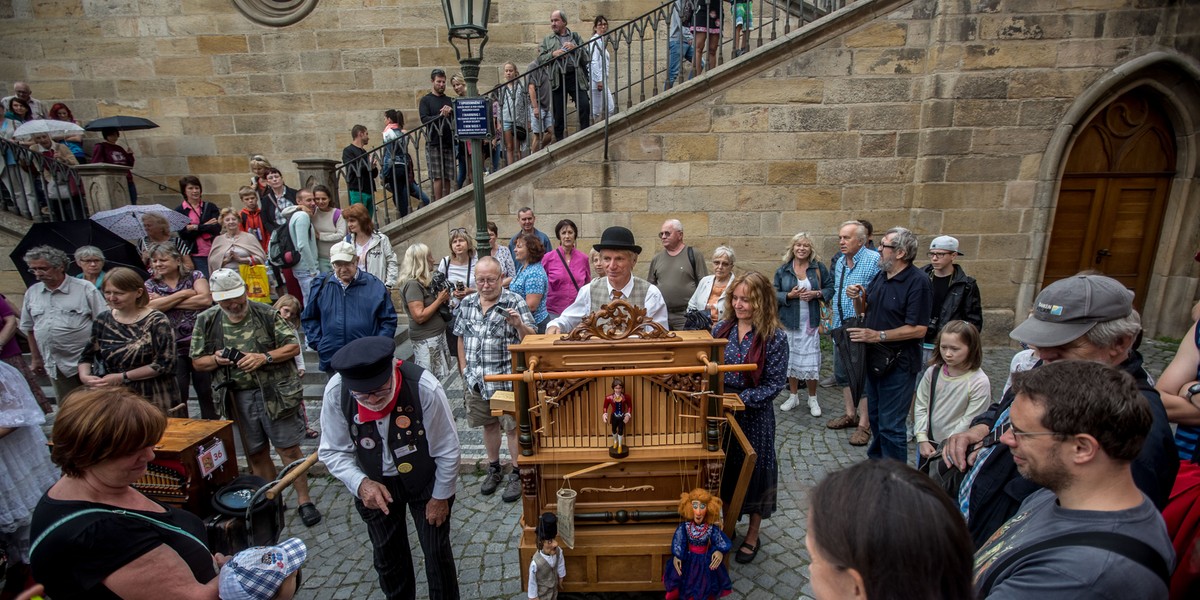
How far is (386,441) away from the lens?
2.64 m

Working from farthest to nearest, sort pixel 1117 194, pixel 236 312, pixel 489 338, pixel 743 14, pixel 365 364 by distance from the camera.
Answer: pixel 1117 194 → pixel 743 14 → pixel 489 338 → pixel 236 312 → pixel 365 364

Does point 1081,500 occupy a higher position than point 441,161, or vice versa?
point 441,161

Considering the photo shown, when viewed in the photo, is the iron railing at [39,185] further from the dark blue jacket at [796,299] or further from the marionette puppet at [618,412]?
the dark blue jacket at [796,299]

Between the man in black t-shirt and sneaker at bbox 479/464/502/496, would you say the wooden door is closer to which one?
sneaker at bbox 479/464/502/496

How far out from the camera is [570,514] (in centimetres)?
262

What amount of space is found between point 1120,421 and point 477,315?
3436 mm

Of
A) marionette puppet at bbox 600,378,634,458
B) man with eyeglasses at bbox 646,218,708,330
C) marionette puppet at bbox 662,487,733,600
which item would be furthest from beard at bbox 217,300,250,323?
man with eyeglasses at bbox 646,218,708,330

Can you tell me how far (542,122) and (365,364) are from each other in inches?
229

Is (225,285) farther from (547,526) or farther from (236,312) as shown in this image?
(547,526)

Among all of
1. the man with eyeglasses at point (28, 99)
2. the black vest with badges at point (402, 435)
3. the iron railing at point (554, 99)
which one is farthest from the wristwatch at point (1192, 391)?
the man with eyeglasses at point (28, 99)

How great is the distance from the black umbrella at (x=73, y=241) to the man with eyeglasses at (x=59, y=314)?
3.97ft

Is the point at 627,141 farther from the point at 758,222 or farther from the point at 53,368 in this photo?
the point at 53,368

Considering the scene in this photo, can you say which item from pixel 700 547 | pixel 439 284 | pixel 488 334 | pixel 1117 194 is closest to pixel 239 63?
pixel 439 284

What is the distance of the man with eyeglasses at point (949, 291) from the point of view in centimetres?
462
